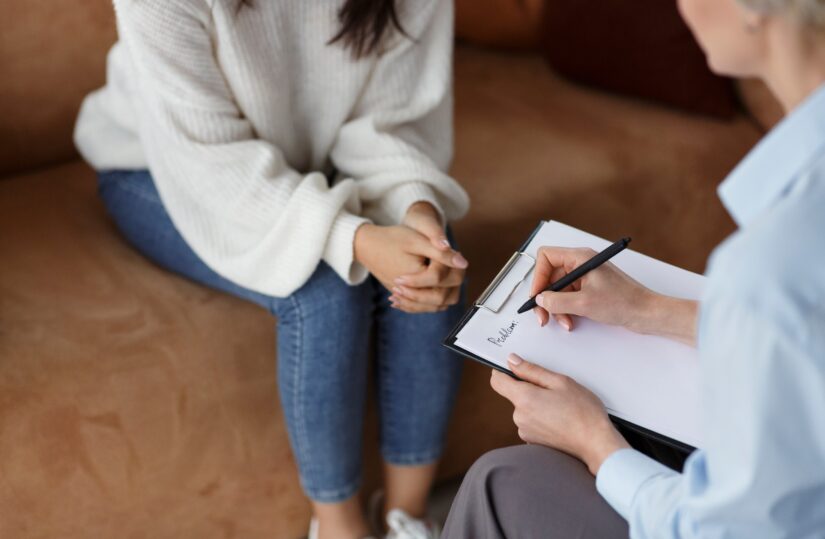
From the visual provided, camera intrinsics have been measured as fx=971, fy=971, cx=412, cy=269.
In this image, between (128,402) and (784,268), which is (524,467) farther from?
(128,402)

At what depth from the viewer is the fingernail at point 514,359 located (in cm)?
81

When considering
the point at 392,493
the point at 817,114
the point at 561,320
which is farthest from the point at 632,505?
the point at 392,493

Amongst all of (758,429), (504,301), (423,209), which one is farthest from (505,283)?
(758,429)

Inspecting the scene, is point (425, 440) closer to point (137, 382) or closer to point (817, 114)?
point (137, 382)

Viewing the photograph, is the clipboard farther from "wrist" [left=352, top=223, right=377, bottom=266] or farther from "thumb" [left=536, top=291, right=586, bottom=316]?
"wrist" [left=352, top=223, right=377, bottom=266]

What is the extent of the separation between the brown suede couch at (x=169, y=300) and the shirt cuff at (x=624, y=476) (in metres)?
0.27

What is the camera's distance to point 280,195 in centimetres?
106

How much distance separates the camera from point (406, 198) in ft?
3.63

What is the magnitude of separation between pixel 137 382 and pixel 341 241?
0.29m

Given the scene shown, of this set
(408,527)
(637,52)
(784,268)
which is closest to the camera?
(784,268)

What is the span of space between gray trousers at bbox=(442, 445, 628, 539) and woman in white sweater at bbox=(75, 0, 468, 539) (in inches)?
9.8

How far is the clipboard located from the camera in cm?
78

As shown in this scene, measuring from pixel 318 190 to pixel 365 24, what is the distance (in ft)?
0.68

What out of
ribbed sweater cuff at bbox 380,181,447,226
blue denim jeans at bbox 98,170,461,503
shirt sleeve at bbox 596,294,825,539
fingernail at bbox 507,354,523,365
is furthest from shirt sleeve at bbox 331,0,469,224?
shirt sleeve at bbox 596,294,825,539
